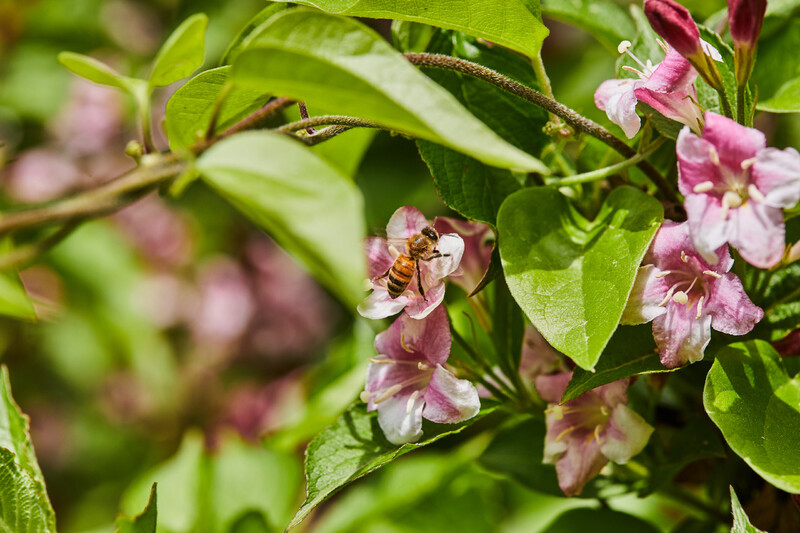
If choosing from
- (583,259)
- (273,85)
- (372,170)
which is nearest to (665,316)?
(583,259)

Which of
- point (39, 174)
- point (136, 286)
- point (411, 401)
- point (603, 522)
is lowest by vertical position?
point (136, 286)

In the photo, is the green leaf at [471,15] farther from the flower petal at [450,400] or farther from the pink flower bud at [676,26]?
the flower petal at [450,400]

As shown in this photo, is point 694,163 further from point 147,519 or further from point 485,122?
point 147,519

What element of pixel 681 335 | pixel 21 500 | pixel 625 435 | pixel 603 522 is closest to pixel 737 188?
pixel 681 335

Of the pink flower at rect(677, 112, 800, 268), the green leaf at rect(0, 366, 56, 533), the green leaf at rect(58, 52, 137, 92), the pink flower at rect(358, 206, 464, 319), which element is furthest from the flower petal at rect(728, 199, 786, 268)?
the green leaf at rect(0, 366, 56, 533)

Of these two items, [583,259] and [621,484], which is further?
[621,484]

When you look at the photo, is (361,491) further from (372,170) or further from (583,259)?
(372,170)
